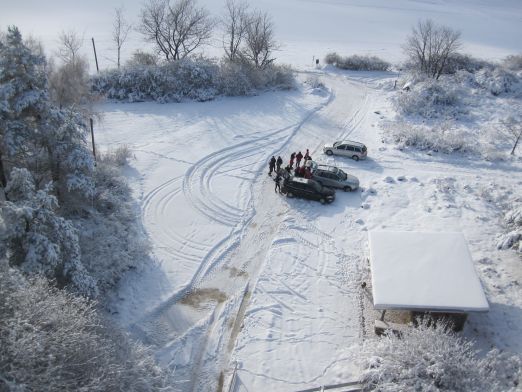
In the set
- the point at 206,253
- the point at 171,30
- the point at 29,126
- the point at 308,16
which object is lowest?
the point at 206,253

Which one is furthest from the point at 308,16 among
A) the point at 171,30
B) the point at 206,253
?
the point at 206,253

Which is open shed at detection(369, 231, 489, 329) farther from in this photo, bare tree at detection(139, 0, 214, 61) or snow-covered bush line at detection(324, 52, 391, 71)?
snow-covered bush line at detection(324, 52, 391, 71)

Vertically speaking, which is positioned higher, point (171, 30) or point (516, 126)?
point (171, 30)

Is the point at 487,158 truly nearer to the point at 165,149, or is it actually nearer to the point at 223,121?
the point at 223,121

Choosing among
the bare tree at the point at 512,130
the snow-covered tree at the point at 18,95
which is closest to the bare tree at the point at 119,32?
the snow-covered tree at the point at 18,95

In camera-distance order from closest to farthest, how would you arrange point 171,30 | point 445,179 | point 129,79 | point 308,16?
point 445,179
point 129,79
point 171,30
point 308,16

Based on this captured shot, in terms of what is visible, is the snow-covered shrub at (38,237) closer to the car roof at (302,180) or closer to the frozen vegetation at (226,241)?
the frozen vegetation at (226,241)
